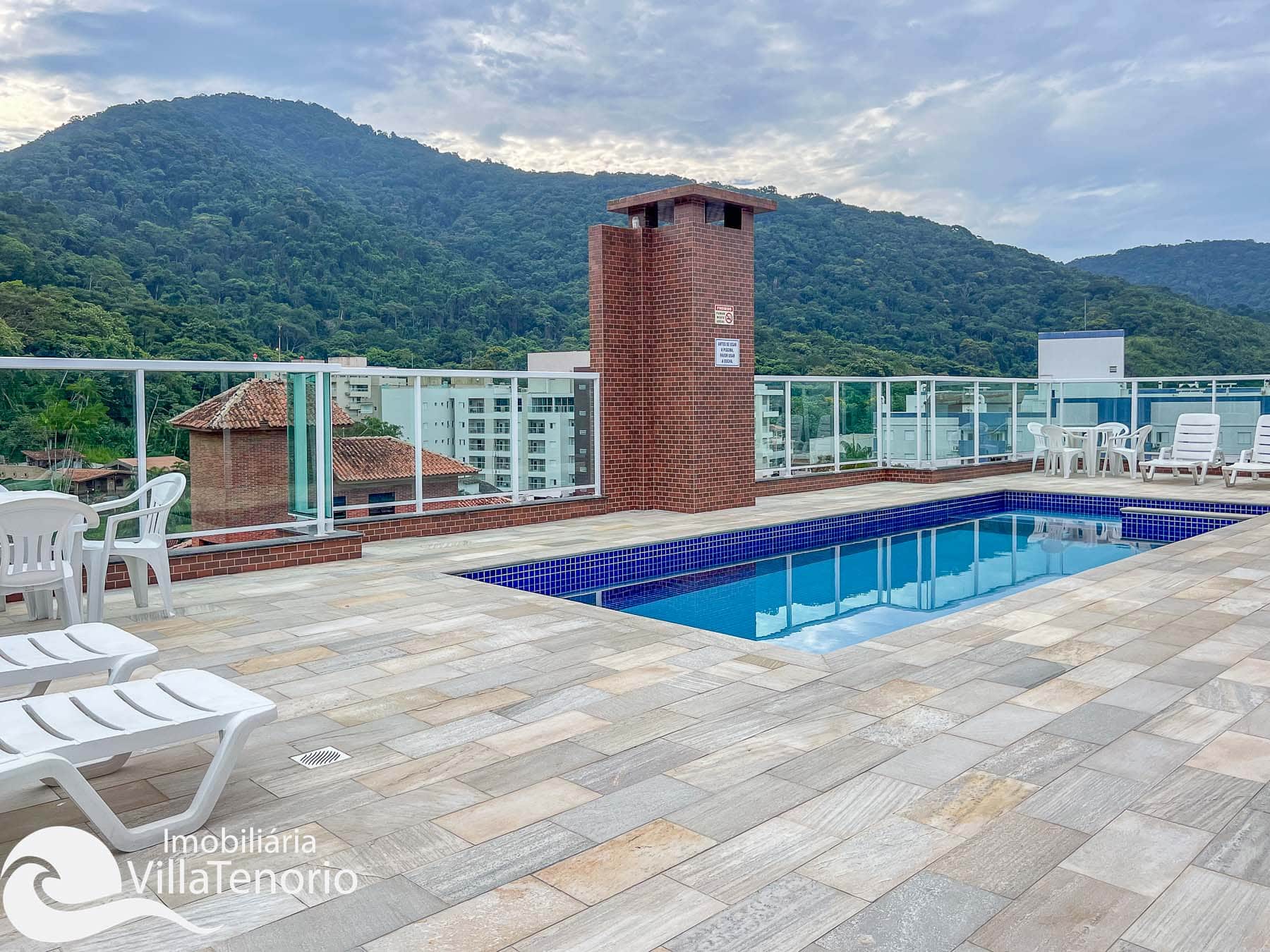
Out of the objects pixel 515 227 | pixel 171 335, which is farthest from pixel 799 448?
pixel 515 227

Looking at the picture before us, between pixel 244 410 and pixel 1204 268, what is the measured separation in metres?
40.2

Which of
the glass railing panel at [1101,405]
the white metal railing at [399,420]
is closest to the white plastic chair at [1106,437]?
the glass railing panel at [1101,405]

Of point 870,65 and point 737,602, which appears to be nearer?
point 737,602

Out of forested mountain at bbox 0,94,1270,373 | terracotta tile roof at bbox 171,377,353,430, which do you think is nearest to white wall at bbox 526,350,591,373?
forested mountain at bbox 0,94,1270,373

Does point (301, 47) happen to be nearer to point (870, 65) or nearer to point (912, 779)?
point (870, 65)

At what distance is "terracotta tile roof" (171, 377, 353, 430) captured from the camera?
648 centimetres

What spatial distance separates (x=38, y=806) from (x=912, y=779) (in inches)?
97.9

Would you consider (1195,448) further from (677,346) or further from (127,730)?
(127,730)

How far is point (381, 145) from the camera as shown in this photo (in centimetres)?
4009

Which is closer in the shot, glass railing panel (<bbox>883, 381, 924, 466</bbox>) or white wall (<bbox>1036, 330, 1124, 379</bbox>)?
glass railing panel (<bbox>883, 381, 924, 466</bbox>)

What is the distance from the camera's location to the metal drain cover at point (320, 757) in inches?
119

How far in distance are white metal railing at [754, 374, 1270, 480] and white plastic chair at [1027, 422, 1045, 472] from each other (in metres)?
0.11

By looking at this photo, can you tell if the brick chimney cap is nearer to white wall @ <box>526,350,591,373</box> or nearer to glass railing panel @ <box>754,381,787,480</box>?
glass railing panel @ <box>754,381,787,480</box>

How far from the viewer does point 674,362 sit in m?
9.87
